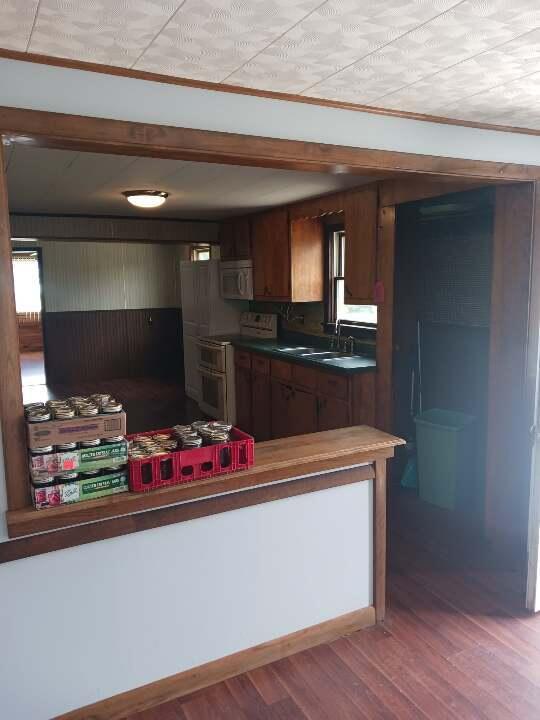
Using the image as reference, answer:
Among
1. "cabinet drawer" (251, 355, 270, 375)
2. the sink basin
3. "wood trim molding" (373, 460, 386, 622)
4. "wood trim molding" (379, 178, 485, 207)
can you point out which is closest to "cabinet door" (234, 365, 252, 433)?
"cabinet drawer" (251, 355, 270, 375)

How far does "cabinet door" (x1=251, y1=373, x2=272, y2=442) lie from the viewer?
5.27 metres

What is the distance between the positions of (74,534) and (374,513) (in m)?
1.34

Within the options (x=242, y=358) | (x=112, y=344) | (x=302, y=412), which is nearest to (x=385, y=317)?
(x=302, y=412)

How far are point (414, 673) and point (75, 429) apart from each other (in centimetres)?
169

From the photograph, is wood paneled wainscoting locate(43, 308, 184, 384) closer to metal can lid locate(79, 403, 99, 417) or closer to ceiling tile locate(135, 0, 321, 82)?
metal can lid locate(79, 403, 99, 417)

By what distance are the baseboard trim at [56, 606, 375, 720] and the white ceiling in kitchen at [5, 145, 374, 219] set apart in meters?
2.51

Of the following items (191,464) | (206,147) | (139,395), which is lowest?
(139,395)

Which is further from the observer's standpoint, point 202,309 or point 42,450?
point 202,309

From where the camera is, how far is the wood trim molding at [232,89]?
1650 mm

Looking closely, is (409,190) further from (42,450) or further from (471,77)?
(42,450)

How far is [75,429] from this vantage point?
73.2 inches

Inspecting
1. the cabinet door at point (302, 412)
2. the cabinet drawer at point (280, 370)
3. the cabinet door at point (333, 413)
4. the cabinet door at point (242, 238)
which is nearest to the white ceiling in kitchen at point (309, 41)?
the cabinet door at point (333, 413)

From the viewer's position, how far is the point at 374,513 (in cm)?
258

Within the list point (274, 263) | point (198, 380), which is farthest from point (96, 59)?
point (198, 380)
